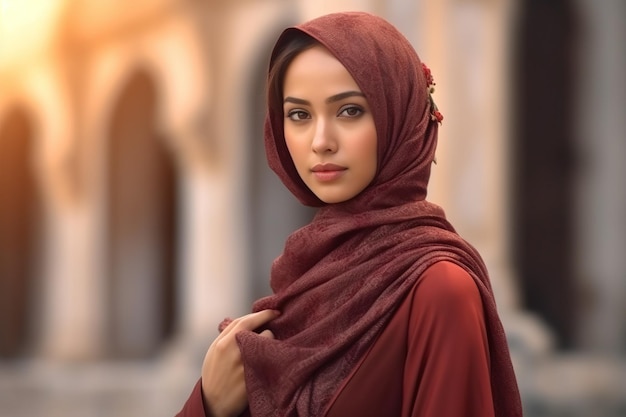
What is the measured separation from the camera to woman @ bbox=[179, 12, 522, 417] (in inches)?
42.9

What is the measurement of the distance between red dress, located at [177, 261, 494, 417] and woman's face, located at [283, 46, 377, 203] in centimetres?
16

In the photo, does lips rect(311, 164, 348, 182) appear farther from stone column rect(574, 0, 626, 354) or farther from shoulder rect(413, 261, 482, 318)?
stone column rect(574, 0, 626, 354)

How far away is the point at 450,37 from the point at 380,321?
2.51m

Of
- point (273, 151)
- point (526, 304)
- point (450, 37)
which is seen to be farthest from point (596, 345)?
point (273, 151)

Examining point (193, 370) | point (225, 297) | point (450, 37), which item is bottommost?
point (193, 370)

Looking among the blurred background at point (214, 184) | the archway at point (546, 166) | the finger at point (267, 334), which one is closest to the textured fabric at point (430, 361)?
the finger at point (267, 334)

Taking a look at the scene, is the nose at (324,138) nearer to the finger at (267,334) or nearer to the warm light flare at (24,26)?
the finger at (267,334)

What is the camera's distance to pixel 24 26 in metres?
4.24

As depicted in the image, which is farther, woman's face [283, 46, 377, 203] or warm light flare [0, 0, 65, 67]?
warm light flare [0, 0, 65, 67]

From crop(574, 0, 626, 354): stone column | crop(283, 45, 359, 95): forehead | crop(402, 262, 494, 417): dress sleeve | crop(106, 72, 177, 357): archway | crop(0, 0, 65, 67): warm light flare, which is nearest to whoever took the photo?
crop(402, 262, 494, 417): dress sleeve

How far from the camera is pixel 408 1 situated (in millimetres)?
3441

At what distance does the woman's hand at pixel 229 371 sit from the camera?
125 centimetres

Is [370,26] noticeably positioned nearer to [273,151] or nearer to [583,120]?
[273,151]

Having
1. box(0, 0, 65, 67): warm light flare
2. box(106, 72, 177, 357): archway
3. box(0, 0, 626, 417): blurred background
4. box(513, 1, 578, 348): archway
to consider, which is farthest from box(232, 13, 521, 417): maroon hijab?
box(0, 0, 65, 67): warm light flare
